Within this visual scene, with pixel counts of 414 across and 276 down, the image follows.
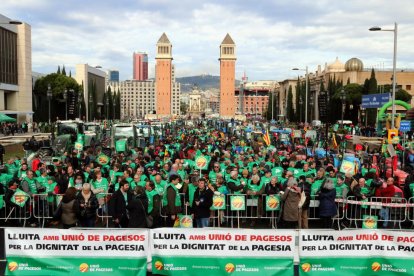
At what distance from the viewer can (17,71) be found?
67.9m

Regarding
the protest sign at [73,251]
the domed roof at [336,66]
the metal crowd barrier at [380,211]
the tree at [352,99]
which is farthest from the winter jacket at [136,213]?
the domed roof at [336,66]

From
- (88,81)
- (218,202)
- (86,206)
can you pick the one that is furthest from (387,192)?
(88,81)

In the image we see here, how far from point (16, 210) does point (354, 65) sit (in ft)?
299

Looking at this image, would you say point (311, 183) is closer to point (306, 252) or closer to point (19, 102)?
point (306, 252)

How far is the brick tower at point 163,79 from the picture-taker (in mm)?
140250

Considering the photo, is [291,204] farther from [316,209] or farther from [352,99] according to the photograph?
[352,99]

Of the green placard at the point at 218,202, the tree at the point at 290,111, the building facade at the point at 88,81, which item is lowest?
the green placard at the point at 218,202

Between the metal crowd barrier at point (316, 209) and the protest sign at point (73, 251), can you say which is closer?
the protest sign at point (73, 251)

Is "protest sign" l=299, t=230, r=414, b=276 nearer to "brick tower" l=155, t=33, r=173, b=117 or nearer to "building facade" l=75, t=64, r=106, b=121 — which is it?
"building facade" l=75, t=64, r=106, b=121

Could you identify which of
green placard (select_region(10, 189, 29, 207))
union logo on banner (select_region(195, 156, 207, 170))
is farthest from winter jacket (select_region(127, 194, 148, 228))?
union logo on banner (select_region(195, 156, 207, 170))

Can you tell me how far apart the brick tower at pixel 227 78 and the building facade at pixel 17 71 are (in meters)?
74.4

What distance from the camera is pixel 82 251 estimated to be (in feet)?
23.0

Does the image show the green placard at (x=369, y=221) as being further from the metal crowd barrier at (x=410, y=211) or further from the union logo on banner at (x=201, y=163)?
the union logo on banner at (x=201, y=163)

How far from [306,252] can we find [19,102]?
67876 mm
